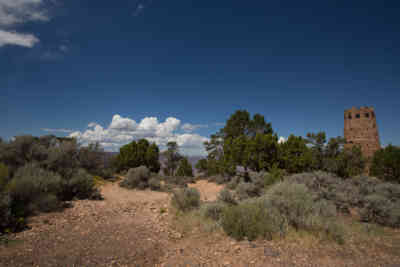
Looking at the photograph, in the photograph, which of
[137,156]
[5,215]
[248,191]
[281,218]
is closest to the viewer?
[5,215]

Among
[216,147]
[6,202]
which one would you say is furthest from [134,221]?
[216,147]

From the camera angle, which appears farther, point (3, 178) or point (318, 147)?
point (318, 147)

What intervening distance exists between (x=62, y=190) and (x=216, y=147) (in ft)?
68.1

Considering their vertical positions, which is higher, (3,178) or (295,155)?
(295,155)

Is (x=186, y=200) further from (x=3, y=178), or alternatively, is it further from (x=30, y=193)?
(x=3, y=178)

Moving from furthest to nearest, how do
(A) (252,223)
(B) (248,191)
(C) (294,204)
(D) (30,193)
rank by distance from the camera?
(B) (248,191), (D) (30,193), (C) (294,204), (A) (252,223)

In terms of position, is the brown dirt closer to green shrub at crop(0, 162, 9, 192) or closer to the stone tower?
green shrub at crop(0, 162, 9, 192)

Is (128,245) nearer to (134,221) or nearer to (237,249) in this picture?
(134,221)

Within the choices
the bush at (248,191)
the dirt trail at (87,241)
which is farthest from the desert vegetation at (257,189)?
the dirt trail at (87,241)

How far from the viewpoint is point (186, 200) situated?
8.48 meters

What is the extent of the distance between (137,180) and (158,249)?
1311cm

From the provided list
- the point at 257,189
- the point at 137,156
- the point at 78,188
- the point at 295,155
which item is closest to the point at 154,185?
the point at 78,188

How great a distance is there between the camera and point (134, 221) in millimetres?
6707

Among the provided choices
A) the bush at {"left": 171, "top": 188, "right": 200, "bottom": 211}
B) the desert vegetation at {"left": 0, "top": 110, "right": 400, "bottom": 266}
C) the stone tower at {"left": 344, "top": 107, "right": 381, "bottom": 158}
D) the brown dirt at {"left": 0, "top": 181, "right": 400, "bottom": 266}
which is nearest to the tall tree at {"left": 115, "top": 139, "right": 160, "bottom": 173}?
the desert vegetation at {"left": 0, "top": 110, "right": 400, "bottom": 266}
